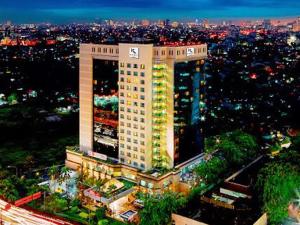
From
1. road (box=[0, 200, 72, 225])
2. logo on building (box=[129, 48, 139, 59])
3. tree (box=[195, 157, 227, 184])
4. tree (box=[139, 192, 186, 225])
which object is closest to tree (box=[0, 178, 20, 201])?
road (box=[0, 200, 72, 225])

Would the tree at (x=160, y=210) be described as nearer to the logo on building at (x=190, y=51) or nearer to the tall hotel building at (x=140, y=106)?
the tall hotel building at (x=140, y=106)

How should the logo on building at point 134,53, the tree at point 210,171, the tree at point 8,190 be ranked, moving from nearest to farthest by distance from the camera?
1. the tree at point 8,190
2. the tree at point 210,171
3. the logo on building at point 134,53

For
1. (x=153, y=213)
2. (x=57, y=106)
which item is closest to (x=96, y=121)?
(x=153, y=213)

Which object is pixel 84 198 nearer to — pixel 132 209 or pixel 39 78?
pixel 132 209

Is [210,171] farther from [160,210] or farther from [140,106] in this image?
[160,210]

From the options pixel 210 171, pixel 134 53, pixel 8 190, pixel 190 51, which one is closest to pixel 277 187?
pixel 210 171

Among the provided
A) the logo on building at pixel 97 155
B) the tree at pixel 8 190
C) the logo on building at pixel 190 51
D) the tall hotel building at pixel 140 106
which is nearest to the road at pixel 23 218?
the tree at pixel 8 190
